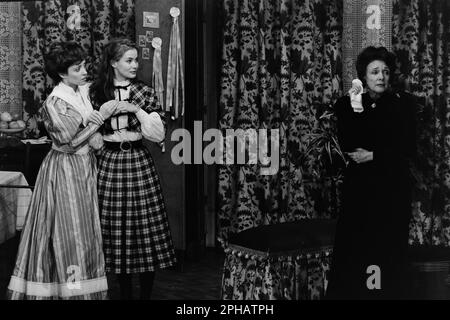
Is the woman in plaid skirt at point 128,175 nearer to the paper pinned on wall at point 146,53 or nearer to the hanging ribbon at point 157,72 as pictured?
the hanging ribbon at point 157,72

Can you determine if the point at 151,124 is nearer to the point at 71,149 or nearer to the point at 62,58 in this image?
the point at 71,149

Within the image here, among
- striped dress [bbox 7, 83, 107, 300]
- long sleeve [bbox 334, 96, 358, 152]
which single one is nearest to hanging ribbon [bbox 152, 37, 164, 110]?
striped dress [bbox 7, 83, 107, 300]

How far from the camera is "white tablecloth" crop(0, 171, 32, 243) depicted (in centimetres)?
361

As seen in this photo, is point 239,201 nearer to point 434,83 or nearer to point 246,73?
point 246,73

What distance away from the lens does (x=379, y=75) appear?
2.94m

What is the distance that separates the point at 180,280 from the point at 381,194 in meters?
1.32

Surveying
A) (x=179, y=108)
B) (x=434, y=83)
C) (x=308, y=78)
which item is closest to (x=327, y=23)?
(x=308, y=78)

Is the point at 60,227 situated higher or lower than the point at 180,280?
higher

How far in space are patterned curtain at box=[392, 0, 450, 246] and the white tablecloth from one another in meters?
2.09

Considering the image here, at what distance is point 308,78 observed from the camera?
4.09 meters

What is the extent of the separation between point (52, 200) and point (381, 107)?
1.43 meters

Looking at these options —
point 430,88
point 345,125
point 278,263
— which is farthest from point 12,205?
point 430,88

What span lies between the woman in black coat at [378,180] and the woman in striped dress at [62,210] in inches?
43.2

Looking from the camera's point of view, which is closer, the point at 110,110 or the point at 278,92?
the point at 110,110
